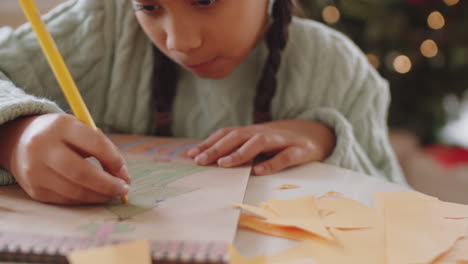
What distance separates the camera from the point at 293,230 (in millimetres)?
328

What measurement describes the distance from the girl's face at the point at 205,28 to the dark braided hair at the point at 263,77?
0.22 feet

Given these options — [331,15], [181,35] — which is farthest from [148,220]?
[331,15]

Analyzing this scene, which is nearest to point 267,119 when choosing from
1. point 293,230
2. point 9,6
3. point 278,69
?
point 278,69

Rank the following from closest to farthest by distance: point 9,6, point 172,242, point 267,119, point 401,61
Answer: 1. point 172,242
2. point 267,119
3. point 9,6
4. point 401,61

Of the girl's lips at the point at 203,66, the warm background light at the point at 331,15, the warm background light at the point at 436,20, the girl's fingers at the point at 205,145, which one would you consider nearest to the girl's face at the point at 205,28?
the girl's lips at the point at 203,66

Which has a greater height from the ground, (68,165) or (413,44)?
(68,165)

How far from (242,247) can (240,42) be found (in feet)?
1.13

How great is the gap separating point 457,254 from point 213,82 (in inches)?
19.5

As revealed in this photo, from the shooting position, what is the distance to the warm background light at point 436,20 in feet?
4.17

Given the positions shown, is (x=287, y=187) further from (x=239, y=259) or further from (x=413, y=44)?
(x=413, y=44)

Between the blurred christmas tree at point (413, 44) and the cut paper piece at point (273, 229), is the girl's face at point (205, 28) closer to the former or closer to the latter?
the cut paper piece at point (273, 229)

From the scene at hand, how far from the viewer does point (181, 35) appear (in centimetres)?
50

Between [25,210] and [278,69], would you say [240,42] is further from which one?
[25,210]

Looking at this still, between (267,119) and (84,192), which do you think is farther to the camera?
(267,119)
